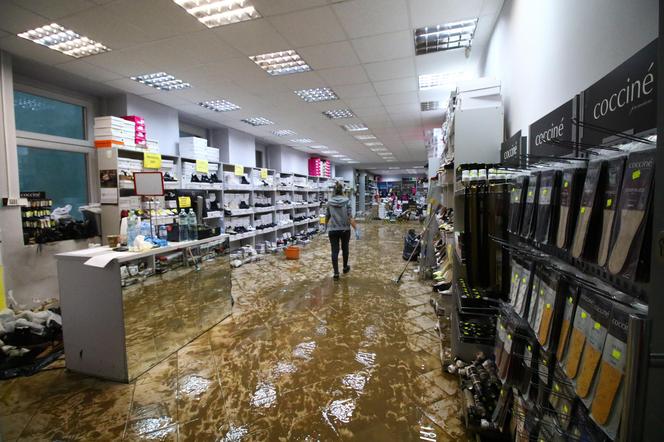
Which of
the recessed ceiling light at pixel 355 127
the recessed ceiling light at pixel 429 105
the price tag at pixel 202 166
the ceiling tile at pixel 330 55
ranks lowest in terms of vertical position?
the price tag at pixel 202 166

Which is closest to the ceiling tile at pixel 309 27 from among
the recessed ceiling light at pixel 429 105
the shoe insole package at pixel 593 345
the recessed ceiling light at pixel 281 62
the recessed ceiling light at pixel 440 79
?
the recessed ceiling light at pixel 281 62

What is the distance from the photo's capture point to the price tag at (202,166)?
611 cm

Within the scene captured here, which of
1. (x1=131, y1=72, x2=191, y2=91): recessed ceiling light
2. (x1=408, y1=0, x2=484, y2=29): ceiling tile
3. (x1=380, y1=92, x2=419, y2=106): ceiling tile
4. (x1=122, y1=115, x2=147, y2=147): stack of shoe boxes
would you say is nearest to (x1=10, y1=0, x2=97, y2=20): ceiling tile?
(x1=131, y1=72, x2=191, y2=91): recessed ceiling light

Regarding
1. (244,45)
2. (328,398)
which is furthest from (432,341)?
(244,45)

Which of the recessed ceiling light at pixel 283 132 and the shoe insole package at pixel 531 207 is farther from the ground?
the recessed ceiling light at pixel 283 132

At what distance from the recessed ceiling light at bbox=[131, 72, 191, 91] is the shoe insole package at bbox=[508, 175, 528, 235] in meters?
4.93

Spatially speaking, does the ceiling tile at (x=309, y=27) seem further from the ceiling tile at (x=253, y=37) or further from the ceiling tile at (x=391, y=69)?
the ceiling tile at (x=391, y=69)

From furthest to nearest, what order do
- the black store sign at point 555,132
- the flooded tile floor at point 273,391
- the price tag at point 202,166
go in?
the price tag at point 202,166 < the flooded tile floor at point 273,391 < the black store sign at point 555,132

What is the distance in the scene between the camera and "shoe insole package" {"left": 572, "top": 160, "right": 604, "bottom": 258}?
0.91 metres

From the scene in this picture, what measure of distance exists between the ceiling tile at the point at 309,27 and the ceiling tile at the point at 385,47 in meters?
0.32

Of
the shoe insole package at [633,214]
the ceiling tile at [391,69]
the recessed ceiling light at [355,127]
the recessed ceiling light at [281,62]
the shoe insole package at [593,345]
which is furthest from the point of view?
the recessed ceiling light at [355,127]

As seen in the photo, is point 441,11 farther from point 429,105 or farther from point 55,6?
point 55,6

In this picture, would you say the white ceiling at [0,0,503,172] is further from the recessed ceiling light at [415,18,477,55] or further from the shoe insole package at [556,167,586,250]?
the shoe insole package at [556,167,586,250]

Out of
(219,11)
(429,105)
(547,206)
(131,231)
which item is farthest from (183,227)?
(429,105)
